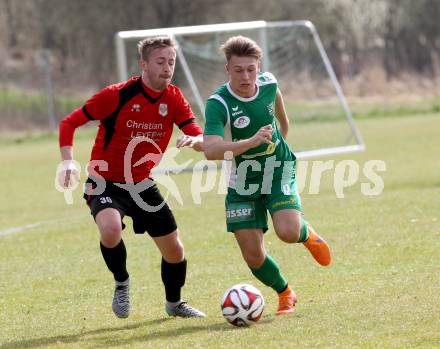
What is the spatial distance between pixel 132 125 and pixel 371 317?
2.14m

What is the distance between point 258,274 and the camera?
696 cm

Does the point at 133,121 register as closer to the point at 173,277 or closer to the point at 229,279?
the point at 173,277

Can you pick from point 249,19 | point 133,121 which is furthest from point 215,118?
point 249,19

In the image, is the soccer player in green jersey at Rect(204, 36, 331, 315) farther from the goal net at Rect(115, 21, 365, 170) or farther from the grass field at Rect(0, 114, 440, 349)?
the goal net at Rect(115, 21, 365, 170)

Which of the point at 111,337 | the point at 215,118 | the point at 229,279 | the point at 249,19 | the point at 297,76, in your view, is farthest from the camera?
the point at 249,19

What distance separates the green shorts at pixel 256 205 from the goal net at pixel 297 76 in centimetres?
1238

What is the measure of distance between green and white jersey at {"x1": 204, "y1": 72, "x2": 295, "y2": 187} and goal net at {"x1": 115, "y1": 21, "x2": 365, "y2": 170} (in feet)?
40.3

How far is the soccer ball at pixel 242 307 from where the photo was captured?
640cm

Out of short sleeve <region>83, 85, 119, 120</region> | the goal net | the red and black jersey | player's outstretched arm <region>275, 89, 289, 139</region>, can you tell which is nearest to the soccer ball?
the red and black jersey

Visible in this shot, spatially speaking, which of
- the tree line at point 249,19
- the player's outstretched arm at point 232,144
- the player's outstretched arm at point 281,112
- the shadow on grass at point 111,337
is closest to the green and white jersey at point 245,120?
the player's outstretched arm at point 232,144

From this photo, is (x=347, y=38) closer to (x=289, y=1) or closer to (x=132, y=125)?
(x=289, y=1)

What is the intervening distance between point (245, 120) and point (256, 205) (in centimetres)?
60

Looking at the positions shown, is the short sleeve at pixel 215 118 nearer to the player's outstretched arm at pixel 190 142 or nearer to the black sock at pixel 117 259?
the player's outstretched arm at pixel 190 142

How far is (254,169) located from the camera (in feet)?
22.6
